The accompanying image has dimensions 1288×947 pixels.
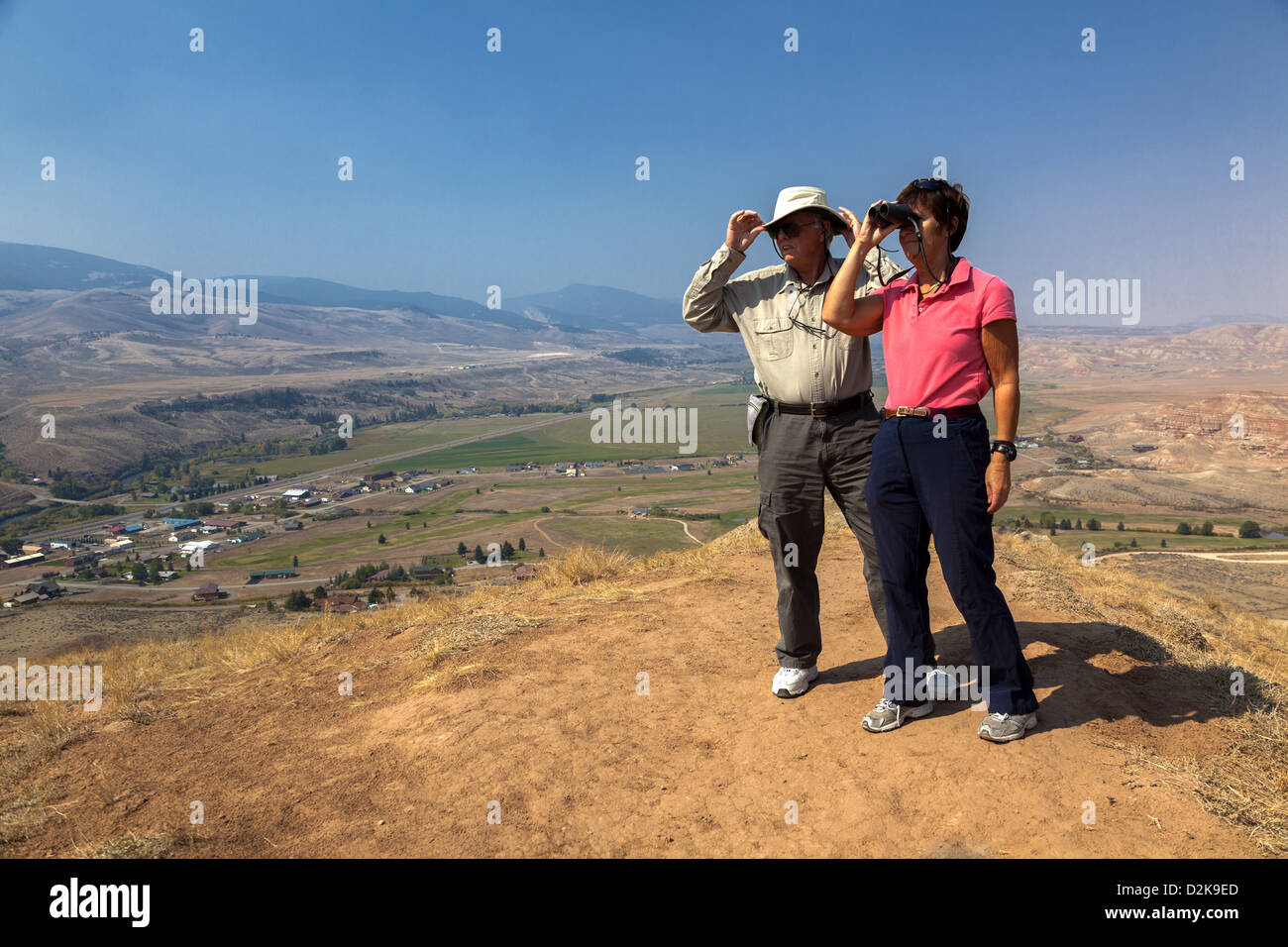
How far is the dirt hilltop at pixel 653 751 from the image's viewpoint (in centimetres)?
284

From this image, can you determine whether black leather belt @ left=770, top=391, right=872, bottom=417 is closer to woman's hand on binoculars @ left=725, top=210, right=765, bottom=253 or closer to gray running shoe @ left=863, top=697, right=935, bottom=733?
woman's hand on binoculars @ left=725, top=210, right=765, bottom=253

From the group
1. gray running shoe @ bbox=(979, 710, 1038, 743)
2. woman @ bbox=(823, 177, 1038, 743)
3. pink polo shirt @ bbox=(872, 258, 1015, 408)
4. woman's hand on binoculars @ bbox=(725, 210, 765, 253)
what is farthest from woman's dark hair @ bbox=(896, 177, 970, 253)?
gray running shoe @ bbox=(979, 710, 1038, 743)

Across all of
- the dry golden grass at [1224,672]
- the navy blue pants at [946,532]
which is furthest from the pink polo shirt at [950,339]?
the dry golden grass at [1224,672]

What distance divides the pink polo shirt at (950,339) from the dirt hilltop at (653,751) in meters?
1.73

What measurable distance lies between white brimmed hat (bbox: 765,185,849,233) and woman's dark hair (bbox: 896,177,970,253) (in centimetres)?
47

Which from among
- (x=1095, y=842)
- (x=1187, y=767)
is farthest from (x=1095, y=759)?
(x=1095, y=842)

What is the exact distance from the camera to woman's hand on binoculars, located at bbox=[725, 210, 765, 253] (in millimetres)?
3711

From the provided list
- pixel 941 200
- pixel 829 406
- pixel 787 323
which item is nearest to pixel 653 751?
pixel 829 406

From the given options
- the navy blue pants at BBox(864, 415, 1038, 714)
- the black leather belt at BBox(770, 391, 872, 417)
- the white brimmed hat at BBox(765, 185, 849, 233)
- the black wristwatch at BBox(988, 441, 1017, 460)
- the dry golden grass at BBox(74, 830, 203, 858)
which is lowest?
the dry golden grass at BBox(74, 830, 203, 858)

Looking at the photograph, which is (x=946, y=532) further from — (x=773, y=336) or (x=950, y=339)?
(x=773, y=336)

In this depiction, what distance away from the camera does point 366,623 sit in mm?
7055

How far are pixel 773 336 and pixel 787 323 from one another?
104 mm
